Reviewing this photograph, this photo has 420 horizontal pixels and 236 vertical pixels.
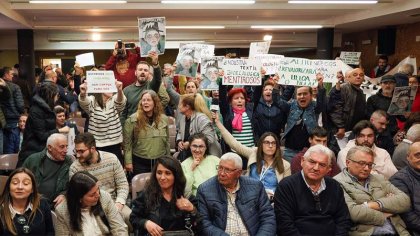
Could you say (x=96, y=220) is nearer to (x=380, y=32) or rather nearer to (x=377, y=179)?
(x=377, y=179)

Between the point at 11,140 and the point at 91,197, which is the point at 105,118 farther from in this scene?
the point at 11,140

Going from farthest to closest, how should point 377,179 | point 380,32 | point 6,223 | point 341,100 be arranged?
point 380,32, point 341,100, point 377,179, point 6,223

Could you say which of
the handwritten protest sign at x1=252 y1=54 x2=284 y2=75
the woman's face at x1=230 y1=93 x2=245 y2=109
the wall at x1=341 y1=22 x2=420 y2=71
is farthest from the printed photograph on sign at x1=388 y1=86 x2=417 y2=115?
the wall at x1=341 y1=22 x2=420 y2=71

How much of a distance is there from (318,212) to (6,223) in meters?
2.06

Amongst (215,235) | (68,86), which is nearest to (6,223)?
(215,235)

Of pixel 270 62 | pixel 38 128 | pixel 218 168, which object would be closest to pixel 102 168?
pixel 218 168

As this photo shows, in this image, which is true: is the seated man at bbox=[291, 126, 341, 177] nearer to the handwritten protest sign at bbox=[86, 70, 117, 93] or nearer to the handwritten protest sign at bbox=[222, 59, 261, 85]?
the handwritten protest sign at bbox=[222, 59, 261, 85]

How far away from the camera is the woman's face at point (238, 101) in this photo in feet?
15.9

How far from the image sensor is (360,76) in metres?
5.34

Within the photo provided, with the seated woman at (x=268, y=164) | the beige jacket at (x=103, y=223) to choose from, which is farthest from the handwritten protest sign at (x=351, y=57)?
the beige jacket at (x=103, y=223)

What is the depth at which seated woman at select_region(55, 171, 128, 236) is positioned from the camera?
3.08 m

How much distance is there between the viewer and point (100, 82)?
15.1ft

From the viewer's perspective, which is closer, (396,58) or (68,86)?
(68,86)

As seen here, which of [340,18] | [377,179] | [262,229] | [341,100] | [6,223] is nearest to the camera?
[6,223]
